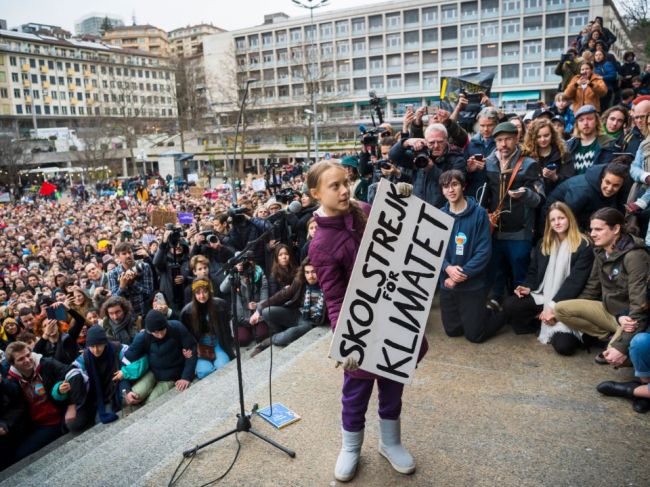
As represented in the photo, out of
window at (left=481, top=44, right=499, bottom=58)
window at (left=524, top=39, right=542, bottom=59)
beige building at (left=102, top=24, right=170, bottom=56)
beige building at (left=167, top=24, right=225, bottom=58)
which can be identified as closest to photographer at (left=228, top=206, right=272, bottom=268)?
window at (left=524, top=39, right=542, bottom=59)

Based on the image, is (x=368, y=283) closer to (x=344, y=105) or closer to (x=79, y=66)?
(x=344, y=105)

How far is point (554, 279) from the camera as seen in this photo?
173 inches

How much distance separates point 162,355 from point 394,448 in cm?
332

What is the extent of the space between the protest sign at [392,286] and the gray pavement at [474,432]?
0.72 m

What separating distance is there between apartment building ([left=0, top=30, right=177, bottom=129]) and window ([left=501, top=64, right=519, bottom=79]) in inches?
1969

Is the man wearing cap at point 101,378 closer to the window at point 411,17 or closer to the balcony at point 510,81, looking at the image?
the balcony at point 510,81

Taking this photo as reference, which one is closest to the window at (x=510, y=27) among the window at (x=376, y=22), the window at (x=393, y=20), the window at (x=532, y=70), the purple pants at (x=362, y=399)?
the window at (x=532, y=70)

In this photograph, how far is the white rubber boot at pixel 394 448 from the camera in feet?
9.12

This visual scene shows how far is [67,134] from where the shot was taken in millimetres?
61094

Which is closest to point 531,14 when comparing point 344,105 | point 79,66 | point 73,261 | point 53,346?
point 344,105

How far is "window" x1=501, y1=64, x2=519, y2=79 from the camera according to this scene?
180 feet

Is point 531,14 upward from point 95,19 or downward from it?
downward

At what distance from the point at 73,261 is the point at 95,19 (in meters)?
224

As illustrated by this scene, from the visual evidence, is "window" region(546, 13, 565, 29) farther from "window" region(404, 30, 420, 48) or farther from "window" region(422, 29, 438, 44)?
"window" region(404, 30, 420, 48)
